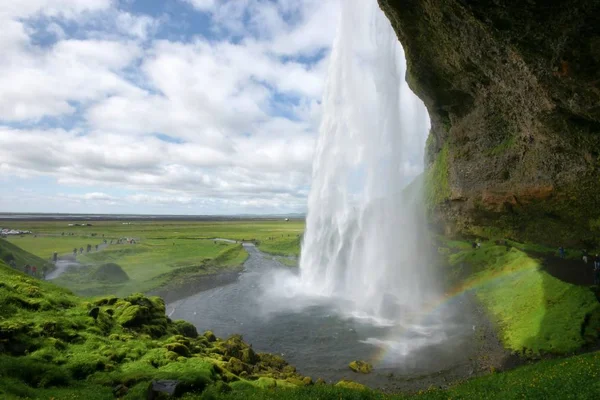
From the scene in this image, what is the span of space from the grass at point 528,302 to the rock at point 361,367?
993 cm

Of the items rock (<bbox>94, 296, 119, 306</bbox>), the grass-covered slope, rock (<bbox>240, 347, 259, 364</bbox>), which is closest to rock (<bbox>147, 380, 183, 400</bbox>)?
the grass-covered slope

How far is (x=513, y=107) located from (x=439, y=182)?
17305 mm

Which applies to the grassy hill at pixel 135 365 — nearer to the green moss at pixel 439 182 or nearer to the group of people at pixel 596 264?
the group of people at pixel 596 264

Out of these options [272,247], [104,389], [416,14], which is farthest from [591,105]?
[272,247]

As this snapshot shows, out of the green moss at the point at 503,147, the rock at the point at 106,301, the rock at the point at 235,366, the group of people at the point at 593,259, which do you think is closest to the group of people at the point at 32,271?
the rock at the point at 106,301

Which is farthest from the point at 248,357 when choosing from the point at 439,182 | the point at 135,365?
the point at 439,182

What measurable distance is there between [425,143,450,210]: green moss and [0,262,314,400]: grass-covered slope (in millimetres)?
25183

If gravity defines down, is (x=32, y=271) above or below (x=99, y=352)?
below

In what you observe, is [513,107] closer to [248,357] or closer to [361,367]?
[361,367]

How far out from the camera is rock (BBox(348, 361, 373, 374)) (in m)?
21.9

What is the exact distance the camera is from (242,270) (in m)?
60.2

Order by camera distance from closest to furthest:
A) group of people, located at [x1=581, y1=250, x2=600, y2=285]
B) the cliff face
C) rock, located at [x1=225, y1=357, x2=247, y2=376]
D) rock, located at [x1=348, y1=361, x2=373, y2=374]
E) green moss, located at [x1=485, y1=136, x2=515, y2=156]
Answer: the cliff face < rock, located at [x1=225, y1=357, x2=247, y2=376] < rock, located at [x1=348, y1=361, x2=373, y2=374] < green moss, located at [x1=485, y1=136, x2=515, y2=156] < group of people, located at [x1=581, y1=250, x2=600, y2=285]

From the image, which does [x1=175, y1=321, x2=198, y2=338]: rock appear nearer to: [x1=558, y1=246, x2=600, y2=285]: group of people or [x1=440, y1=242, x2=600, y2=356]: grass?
[x1=440, y1=242, x2=600, y2=356]: grass

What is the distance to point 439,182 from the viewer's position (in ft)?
129
